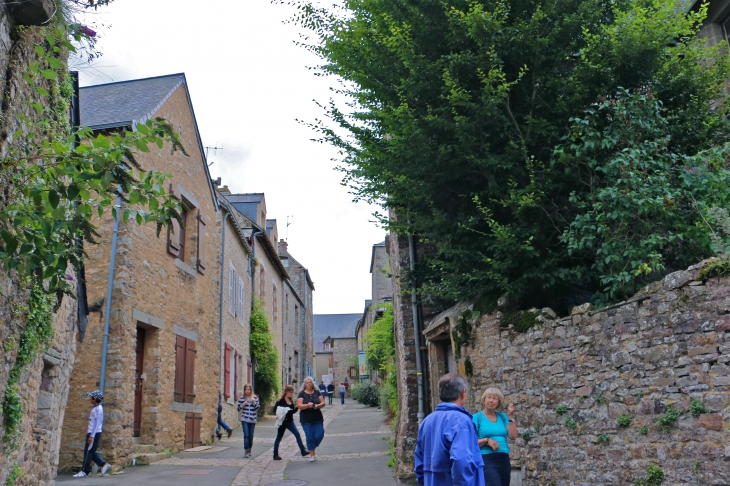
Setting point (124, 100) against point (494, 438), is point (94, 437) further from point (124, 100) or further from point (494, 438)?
point (124, 100)

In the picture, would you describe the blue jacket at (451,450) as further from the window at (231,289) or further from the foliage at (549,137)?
the window at (231,289)

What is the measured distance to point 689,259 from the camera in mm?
6094

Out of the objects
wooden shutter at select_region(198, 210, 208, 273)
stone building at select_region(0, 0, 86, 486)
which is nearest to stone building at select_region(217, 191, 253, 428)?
wooden shutter at select_region(198, 210, 208, 273)

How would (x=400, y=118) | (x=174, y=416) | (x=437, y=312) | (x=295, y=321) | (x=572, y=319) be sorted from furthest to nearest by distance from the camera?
(x=295, y=321), (x=174, y=416), (x=437, y=312), (x=400, y=118), (x=572, y=319)

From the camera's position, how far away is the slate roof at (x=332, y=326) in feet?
206

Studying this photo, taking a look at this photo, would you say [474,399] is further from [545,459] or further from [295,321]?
[295,321]

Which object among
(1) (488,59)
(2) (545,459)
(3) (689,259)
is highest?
(1) (488,59)

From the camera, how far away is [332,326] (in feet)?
219

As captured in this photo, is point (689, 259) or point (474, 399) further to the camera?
point (474, 399)

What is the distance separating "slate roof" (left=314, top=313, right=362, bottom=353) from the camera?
206 feet

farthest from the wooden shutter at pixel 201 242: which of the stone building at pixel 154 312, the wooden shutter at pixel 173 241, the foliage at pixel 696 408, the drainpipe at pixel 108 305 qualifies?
the foliage at pixel 696 408

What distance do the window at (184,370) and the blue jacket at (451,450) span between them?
9.04m

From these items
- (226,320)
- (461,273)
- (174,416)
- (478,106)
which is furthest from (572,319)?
(226,320)

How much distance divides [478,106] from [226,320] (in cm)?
1105
